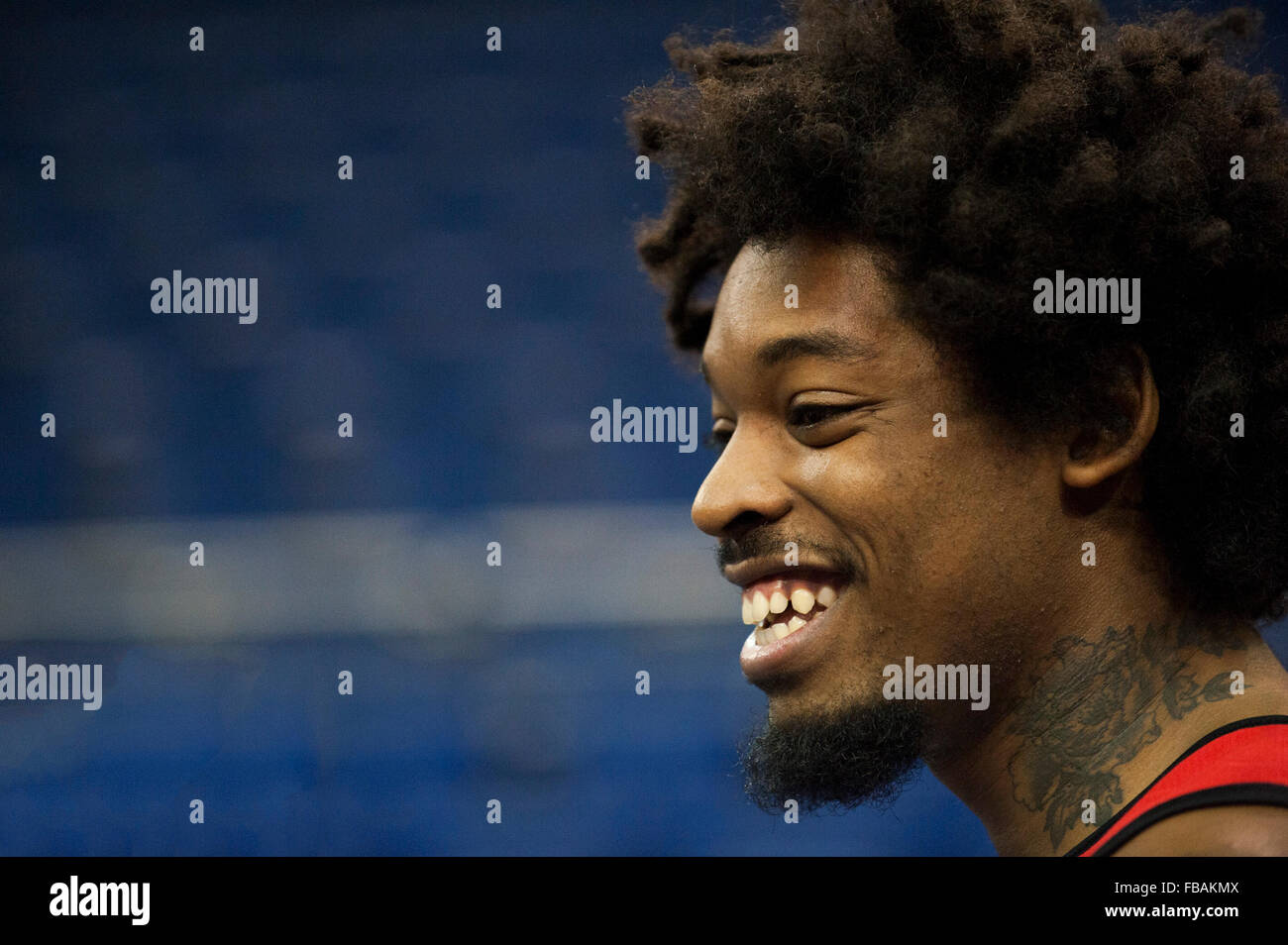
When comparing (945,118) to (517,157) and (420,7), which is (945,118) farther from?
(420,7)

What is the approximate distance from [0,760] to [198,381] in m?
1.70

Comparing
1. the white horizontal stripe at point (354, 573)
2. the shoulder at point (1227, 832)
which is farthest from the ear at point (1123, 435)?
the white horizontal stripe at point (354, 573)

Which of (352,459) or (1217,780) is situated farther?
(352,459)

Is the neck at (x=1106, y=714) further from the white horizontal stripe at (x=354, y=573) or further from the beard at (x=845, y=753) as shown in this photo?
the white horizontal stripe at (x=354, y=573)

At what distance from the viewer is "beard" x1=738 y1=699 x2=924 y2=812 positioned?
1899mm

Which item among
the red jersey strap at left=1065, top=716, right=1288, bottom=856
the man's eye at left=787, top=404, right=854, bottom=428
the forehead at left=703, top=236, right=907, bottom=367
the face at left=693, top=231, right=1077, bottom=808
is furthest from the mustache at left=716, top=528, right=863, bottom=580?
the red jersey strap at left=1065, top=716, right=1288, bottom=856

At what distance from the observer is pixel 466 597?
16.4 ft

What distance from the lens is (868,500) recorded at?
186 cm

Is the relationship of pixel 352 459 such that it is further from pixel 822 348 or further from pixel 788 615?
pixel 822 348

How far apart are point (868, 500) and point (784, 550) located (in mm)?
154

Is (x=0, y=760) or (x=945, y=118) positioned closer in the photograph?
(x=945, y=118)

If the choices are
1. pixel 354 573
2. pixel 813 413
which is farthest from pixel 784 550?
pixel 354 573

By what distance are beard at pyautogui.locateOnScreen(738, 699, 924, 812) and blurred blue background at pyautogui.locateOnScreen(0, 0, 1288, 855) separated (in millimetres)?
2987

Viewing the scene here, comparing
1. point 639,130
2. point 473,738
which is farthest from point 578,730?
point 639,130
